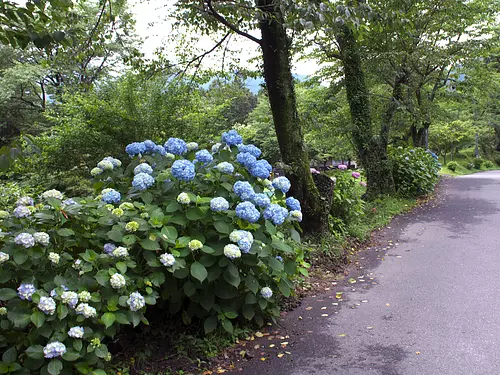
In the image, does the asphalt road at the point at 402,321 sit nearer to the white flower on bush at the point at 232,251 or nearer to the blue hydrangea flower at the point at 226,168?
the white flower on bush at the point at 232,251

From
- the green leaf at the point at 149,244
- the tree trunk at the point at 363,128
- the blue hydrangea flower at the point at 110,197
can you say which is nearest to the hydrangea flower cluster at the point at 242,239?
the green leaf at the point at 149,244

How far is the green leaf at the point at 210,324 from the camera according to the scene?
3.16 metres

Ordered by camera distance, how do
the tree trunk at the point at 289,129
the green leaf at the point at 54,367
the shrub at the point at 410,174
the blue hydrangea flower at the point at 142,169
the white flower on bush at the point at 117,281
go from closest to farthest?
the green leaf at the point at 54,367 → the white flower on bush at the point at 117,281 → the blue hydrangea flower at the point at 142,169 → the tree trunk at the point at 289,129 → the shrub at the point at 410,174

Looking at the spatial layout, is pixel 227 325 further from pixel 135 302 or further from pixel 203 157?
pixel 203 157

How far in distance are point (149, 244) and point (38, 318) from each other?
78 centimetres

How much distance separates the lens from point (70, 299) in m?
2.34

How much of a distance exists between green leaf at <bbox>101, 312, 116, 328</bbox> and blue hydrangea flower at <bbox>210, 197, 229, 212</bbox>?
1.03m

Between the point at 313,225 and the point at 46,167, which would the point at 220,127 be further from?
the point at 313,225

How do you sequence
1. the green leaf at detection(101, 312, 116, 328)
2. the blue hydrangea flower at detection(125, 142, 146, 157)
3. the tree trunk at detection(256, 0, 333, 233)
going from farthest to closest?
the tree trunk at detection(256, 0, 333, 233) → the blue hydrangea flower at detection(125, 142, 146, 157) → the green leaf at detection(101, 312, 116, 328)

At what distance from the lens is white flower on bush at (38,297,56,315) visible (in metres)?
2.27

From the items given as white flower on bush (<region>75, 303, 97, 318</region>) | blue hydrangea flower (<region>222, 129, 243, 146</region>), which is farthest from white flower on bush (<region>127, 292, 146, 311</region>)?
blue hydrangea flower (<region>222, 129, 243, 146</region>)

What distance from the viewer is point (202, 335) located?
3.30 meters

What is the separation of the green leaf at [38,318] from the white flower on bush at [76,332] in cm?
16

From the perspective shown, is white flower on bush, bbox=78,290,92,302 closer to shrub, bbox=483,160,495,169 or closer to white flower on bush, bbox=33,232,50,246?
white flower on bush, bbox=33,232,50,246
